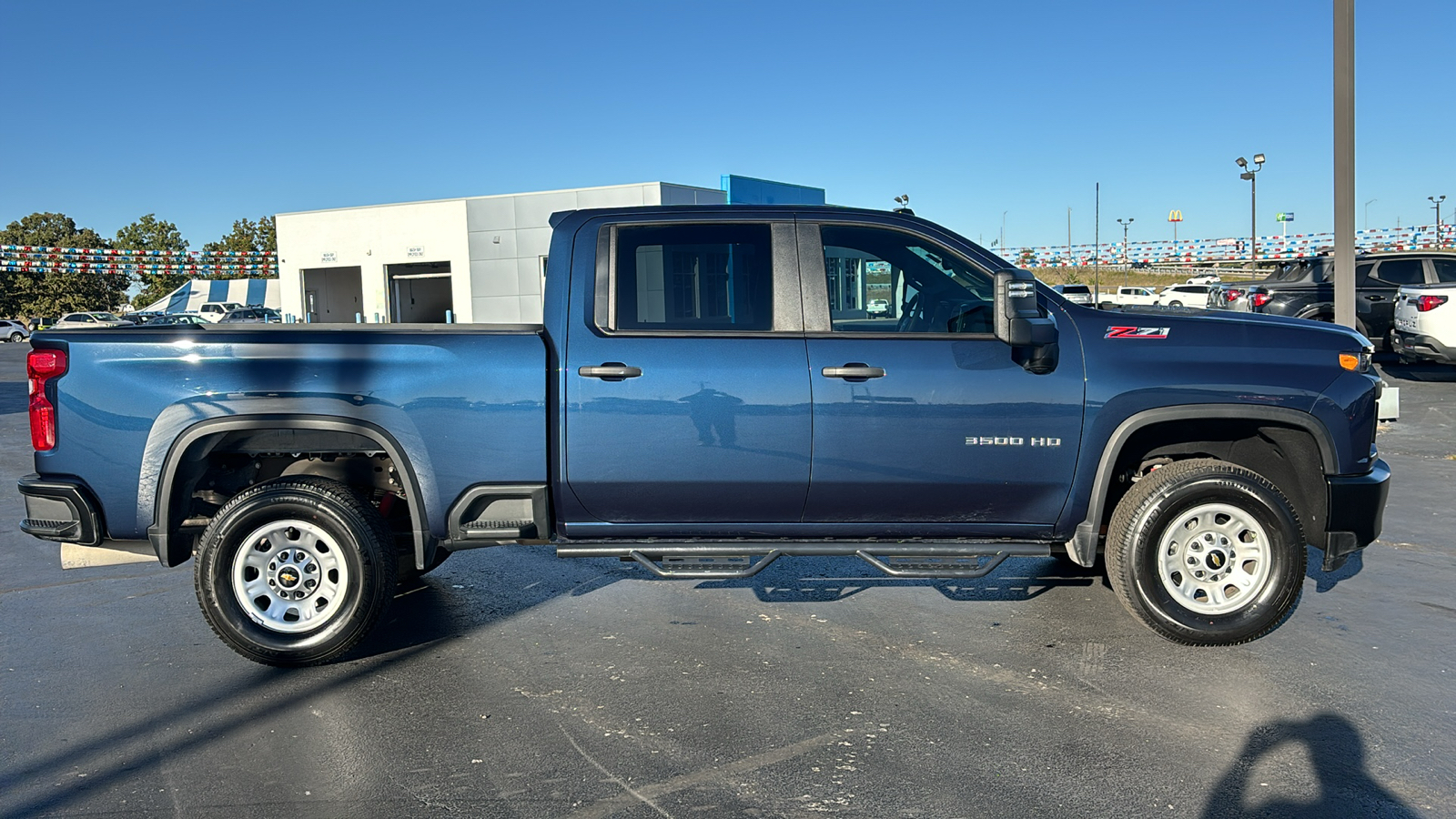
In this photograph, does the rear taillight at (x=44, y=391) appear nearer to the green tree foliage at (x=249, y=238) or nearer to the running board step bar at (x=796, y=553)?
the running board step bar at (x=796, y=553)

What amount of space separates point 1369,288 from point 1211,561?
608 inches

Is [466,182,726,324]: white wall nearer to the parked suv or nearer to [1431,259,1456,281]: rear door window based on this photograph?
the parked suv

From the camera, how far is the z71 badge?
4.70m

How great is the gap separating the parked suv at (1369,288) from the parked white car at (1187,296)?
15728 millimetres

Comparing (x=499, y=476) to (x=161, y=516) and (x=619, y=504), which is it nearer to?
(x=619, y=504)

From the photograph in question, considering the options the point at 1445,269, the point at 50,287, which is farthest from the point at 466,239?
the point at 50,287

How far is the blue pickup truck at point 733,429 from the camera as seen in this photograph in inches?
179

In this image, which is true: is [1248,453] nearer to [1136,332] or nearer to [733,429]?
[1136,332]

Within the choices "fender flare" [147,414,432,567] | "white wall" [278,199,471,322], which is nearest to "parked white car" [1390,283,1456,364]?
"fender flare" [147,414,432,567]

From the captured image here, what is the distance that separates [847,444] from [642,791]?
1791 mm

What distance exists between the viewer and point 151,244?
84062 mm

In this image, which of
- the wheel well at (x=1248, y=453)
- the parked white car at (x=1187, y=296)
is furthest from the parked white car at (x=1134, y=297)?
the wheel well at (x=1248, y=453)

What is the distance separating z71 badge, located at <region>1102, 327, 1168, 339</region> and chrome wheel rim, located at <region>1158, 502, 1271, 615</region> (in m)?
0.80

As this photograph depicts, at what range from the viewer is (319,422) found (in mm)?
4539
